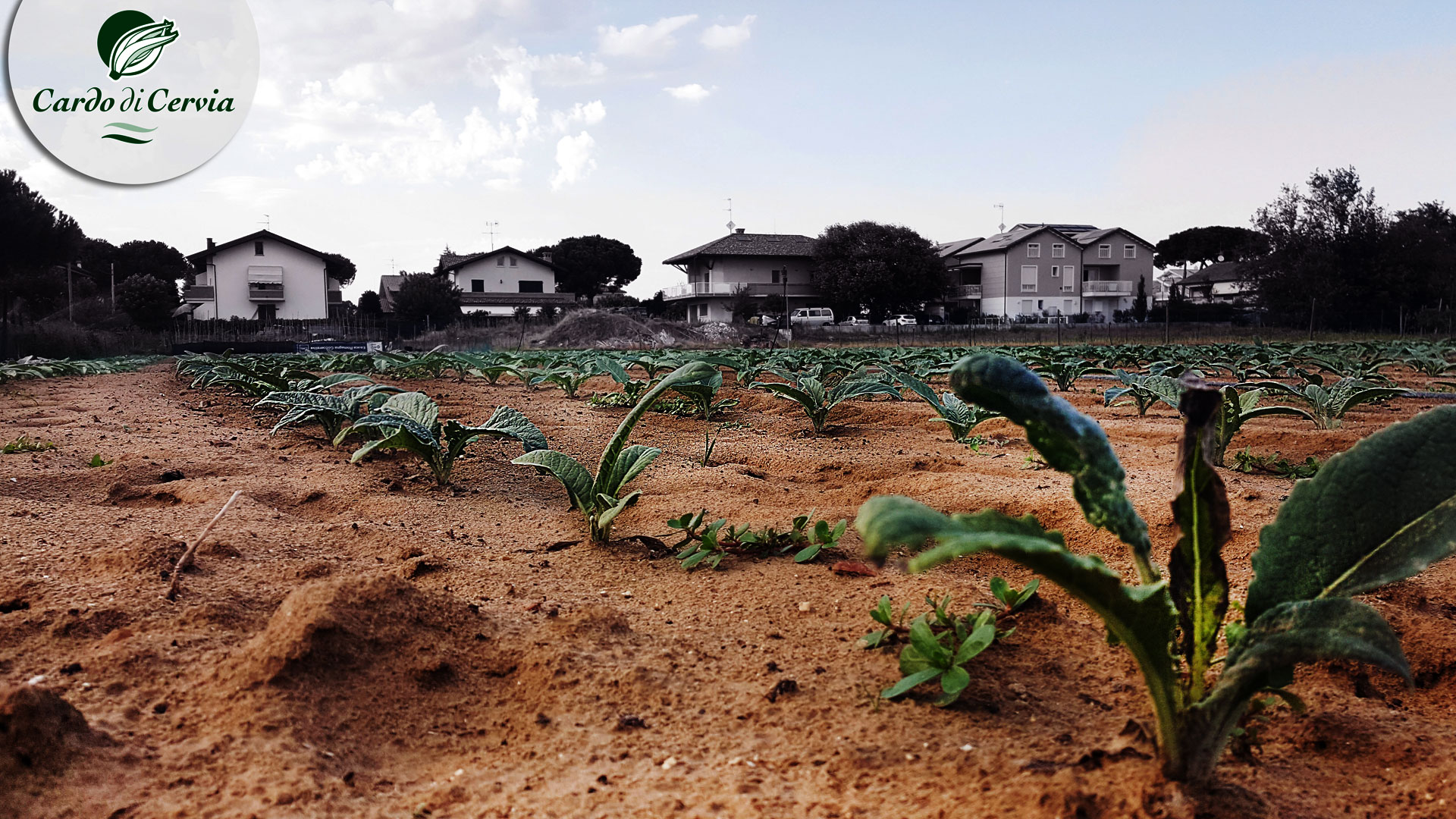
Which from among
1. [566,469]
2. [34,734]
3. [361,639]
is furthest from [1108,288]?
[34,734]

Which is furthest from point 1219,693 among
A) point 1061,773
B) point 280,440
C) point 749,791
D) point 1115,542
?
point 280,440

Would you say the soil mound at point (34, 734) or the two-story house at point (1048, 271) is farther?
the two-story house at point (1048, 271)

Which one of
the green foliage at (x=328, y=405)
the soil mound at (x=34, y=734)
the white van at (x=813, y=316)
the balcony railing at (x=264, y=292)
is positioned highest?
the balcony railing at (x=264, y=292)

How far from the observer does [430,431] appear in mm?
3436

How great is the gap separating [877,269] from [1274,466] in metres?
42.5

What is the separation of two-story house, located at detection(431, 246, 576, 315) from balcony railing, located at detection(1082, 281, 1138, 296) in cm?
3298

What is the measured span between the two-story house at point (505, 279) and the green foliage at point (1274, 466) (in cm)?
4993

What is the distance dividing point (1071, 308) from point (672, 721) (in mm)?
58596

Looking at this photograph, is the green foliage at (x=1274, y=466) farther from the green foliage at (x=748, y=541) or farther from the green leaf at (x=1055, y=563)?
the green leaf at (x=1055, y=563)

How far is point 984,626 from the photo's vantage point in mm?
1701

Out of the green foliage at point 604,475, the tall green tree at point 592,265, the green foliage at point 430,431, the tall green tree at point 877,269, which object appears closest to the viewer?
the green foliage at point 604,475

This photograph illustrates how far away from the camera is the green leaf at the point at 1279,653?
110 centimetres

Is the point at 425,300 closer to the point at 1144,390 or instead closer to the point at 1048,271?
the point at 1048,271

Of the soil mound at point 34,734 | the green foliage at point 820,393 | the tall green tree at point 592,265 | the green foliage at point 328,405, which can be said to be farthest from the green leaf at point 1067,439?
the tall green tree at point 592,265
